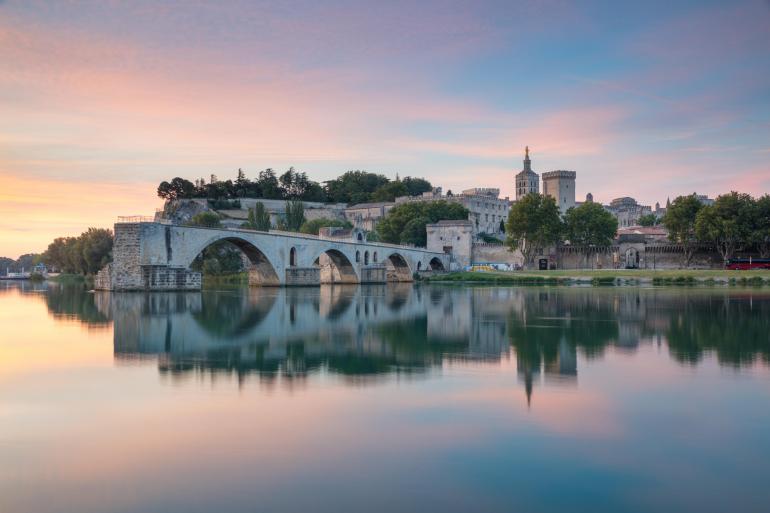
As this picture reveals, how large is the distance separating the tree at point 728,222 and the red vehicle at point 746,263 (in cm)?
71

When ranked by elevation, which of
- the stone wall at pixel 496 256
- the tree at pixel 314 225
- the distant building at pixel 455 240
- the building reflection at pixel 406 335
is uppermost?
the tree at pixel 314 225

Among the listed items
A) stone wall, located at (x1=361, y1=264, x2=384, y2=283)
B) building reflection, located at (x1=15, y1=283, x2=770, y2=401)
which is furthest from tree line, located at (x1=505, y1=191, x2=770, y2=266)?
building reflection, located at (x1=15, y1=283, x2=770, y2=401)

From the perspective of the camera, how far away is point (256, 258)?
4581cm

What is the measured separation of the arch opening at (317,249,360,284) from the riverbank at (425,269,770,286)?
9009 mm

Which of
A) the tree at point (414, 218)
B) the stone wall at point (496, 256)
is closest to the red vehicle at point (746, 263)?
the stone wall at point (496, 256)

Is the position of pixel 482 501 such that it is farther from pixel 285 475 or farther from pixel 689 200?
pixel 689 200

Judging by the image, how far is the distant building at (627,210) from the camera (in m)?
126

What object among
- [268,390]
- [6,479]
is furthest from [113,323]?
[6,479]

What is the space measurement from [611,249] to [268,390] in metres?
67.9

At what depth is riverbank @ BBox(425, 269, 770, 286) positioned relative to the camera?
4956 centimetres

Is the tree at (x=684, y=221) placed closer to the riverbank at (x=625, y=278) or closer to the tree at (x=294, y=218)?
the riverbank at (x=625, y=278)

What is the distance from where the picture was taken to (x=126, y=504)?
557 cm

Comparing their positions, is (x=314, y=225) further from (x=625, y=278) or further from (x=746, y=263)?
(x=746, y=263)

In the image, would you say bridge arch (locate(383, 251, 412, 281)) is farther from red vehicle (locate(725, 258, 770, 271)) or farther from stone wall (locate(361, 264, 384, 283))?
red vehicle (locate(725, 258, 770, 271))
